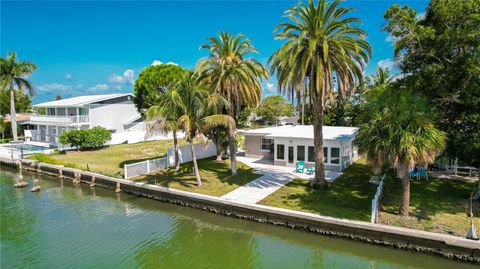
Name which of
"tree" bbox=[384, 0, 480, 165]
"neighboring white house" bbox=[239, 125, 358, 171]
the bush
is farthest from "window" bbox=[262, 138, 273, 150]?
the bush

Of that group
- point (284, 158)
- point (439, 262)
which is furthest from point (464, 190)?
point (284, 158)

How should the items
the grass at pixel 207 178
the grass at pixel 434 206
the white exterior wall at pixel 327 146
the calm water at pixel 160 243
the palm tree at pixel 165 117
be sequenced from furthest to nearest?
the white exterior wall at pixel 327 146
the grass at pixel 207 178
the palm tree at pixel 165 117
the grass at pixel 434 206
the calm water at pixel 160 243

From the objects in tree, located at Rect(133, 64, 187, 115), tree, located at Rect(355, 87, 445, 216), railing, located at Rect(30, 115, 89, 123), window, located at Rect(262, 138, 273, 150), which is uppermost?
tree, located at Rect(133, 64, 187, 115)

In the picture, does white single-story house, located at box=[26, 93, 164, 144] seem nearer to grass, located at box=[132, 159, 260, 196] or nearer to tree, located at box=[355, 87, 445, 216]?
grass, located at box=[132, 159, 260, 196]

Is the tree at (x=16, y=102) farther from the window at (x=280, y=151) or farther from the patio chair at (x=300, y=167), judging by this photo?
the patio chair at (x=300, y=167)

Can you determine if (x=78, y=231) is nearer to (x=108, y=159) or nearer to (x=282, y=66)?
(x=282, y=66)

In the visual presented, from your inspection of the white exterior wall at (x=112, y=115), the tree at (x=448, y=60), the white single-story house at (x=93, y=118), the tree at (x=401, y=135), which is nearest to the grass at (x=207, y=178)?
the tree at (x=401, y=135)
